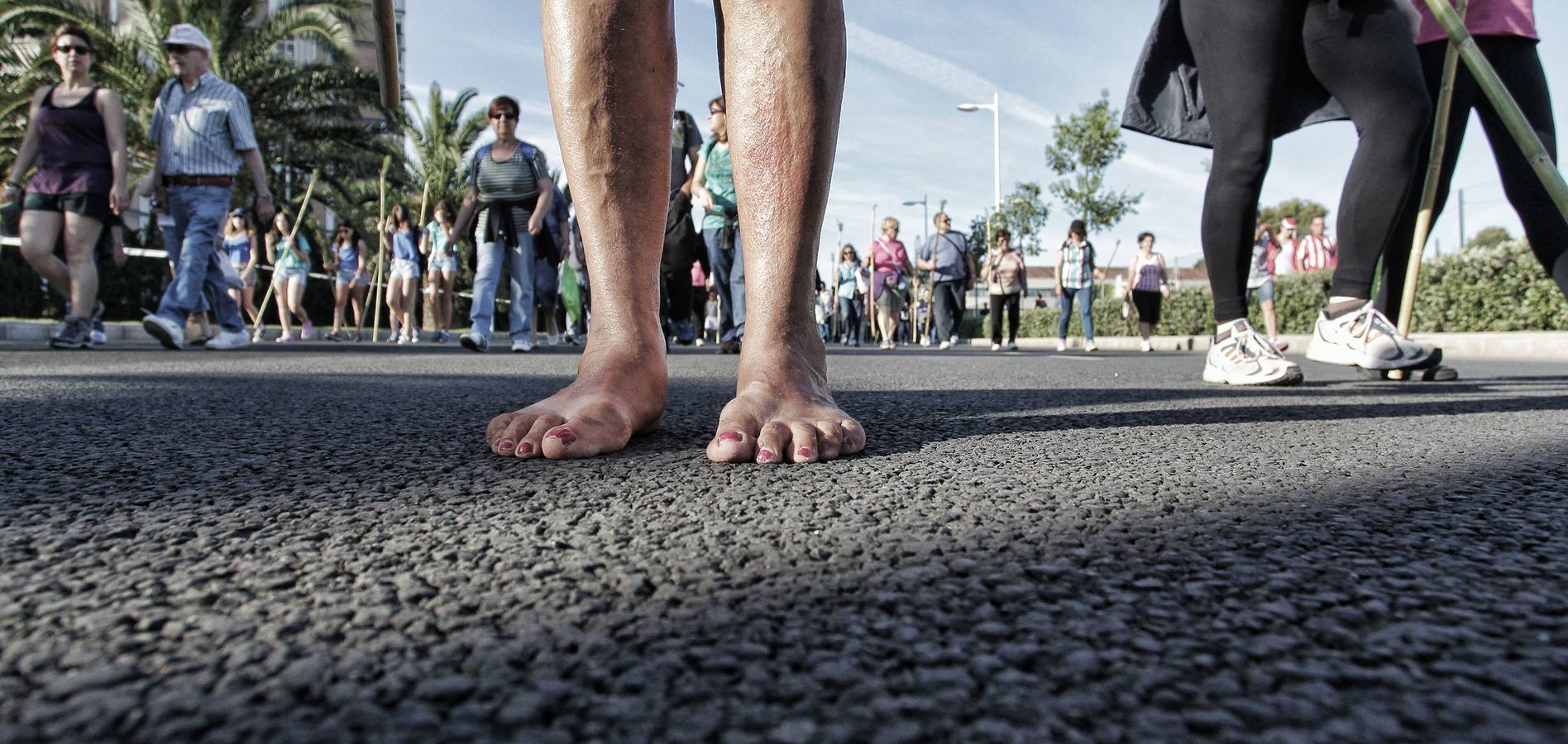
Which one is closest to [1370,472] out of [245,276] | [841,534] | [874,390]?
[841,534]

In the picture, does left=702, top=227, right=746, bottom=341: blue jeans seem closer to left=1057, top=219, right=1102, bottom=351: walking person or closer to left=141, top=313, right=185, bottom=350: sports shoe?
left=141, top=313, right=185, bottom=350: sports shoe

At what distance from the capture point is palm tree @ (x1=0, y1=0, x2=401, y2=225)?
14.3m

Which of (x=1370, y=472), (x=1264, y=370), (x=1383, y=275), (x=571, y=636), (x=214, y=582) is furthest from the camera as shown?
(x=1383, y=275)

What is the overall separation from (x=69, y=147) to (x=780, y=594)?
23.8ft

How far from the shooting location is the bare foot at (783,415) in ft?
4.66

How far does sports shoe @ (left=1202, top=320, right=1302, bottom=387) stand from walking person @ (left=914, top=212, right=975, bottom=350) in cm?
960

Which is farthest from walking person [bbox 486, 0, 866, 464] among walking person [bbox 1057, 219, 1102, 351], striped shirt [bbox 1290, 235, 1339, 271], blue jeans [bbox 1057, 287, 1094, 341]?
striped shirt [bbox 1290, 235, 1339, 271]

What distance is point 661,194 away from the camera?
1935 millimetres

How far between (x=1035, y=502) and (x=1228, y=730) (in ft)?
1.99

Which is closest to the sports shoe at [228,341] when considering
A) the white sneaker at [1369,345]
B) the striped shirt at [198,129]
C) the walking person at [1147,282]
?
the striped shirt at [198,129]

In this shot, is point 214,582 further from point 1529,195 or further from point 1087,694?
point 1529,195

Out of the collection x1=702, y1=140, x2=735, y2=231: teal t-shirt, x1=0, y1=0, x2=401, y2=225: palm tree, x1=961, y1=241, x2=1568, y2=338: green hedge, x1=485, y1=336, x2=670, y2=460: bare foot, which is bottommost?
x1=485, y1=336, x2=670, y2=460: bare foot

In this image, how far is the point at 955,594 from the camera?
74 cm

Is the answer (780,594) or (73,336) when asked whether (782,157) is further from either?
(73,336)
